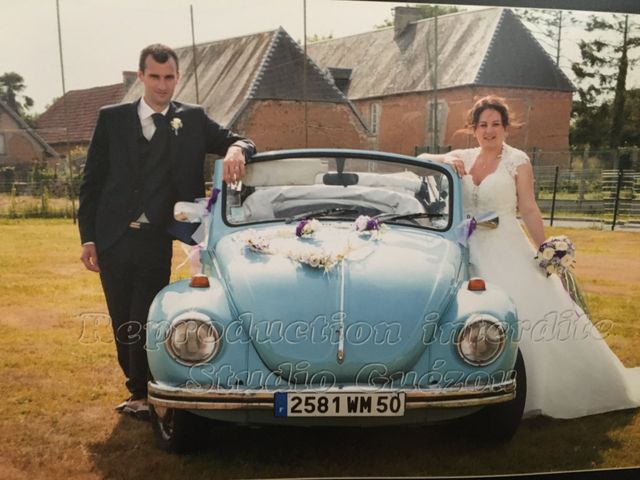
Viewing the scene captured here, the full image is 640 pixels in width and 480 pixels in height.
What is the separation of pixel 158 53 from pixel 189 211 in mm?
658

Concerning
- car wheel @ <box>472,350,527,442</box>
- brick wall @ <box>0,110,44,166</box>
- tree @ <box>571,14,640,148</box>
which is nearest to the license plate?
car wheel @ <box>472,350,527,442</box>

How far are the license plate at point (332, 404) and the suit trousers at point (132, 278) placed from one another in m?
0.78

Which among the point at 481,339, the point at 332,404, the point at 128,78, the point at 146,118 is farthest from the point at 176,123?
the point at 481,339

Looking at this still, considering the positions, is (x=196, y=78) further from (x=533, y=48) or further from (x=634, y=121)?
(x=634, y=121)

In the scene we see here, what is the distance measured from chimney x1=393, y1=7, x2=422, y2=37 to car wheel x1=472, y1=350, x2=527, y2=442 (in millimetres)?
1520

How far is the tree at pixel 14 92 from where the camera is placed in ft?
9.30

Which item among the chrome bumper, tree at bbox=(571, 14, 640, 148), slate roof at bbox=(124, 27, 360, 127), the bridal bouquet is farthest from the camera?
tree at bbox=(571, 14, 640, 148)

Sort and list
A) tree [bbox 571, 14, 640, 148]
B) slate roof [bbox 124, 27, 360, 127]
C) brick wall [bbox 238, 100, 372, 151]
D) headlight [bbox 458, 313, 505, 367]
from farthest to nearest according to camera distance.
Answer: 1. tree [bbox 571, 14, 640, 148]
2. brick wall [bbox 238, 100, 372, 151]
3. slate roof [bbox 124, 27, 360, 127]
4. headlight [bbox 458, 313, 505, 367]

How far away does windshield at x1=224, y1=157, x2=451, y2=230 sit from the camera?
318cm

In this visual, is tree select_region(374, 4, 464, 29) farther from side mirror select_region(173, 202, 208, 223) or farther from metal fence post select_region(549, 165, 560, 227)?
side mirror select_region(173, 202, 208, 223)

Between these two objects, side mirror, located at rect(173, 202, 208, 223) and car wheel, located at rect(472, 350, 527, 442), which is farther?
side mirror, located at rect(173, 202, 208, 223)

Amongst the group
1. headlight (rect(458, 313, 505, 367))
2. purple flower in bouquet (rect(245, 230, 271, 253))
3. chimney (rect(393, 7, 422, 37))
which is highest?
chimney (rect(393, 7, 422, 37))

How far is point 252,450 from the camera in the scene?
9.38 feet

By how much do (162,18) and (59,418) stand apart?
1638mm
